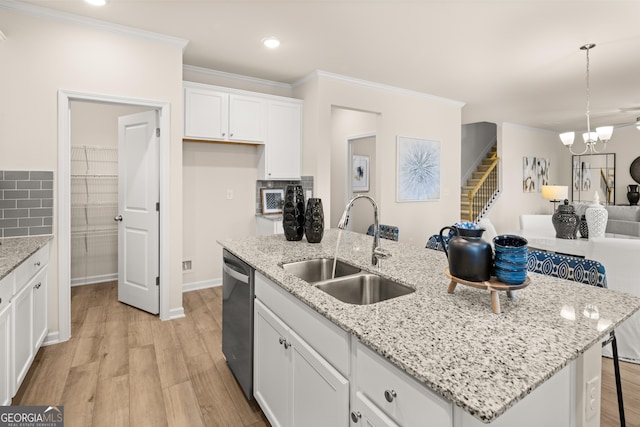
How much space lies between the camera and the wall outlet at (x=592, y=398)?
113 cm

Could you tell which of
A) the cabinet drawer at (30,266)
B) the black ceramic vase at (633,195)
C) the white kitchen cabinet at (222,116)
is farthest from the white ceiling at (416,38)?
the black ceramic vase at (633,195)

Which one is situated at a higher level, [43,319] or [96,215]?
[96,215]

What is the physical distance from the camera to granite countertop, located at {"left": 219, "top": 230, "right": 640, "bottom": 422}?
80 cm

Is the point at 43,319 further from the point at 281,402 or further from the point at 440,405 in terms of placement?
the point at 440,405

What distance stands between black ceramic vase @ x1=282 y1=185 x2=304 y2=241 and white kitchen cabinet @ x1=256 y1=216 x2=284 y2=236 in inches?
62.9

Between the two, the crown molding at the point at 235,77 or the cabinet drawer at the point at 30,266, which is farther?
the crown molding at the point at 235,77

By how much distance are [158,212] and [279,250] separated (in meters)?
1.77

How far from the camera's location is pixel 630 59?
12.6ft

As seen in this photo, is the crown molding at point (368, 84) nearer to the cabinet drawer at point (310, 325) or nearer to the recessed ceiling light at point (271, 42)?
the recessed ceiling light at point (271, 42)

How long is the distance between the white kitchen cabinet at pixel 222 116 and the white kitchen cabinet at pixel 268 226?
0.95 meters

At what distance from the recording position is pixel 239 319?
2.14 m

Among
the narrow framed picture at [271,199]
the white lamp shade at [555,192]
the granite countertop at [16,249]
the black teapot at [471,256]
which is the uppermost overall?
the white lamp shade at [555,192]

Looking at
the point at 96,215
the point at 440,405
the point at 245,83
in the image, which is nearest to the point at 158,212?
the point at 96,215

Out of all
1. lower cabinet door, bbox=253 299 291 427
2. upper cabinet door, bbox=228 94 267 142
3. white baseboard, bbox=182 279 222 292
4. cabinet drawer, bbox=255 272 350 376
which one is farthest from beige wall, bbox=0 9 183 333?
cabinet drawer, bbox=255 272 350 376
